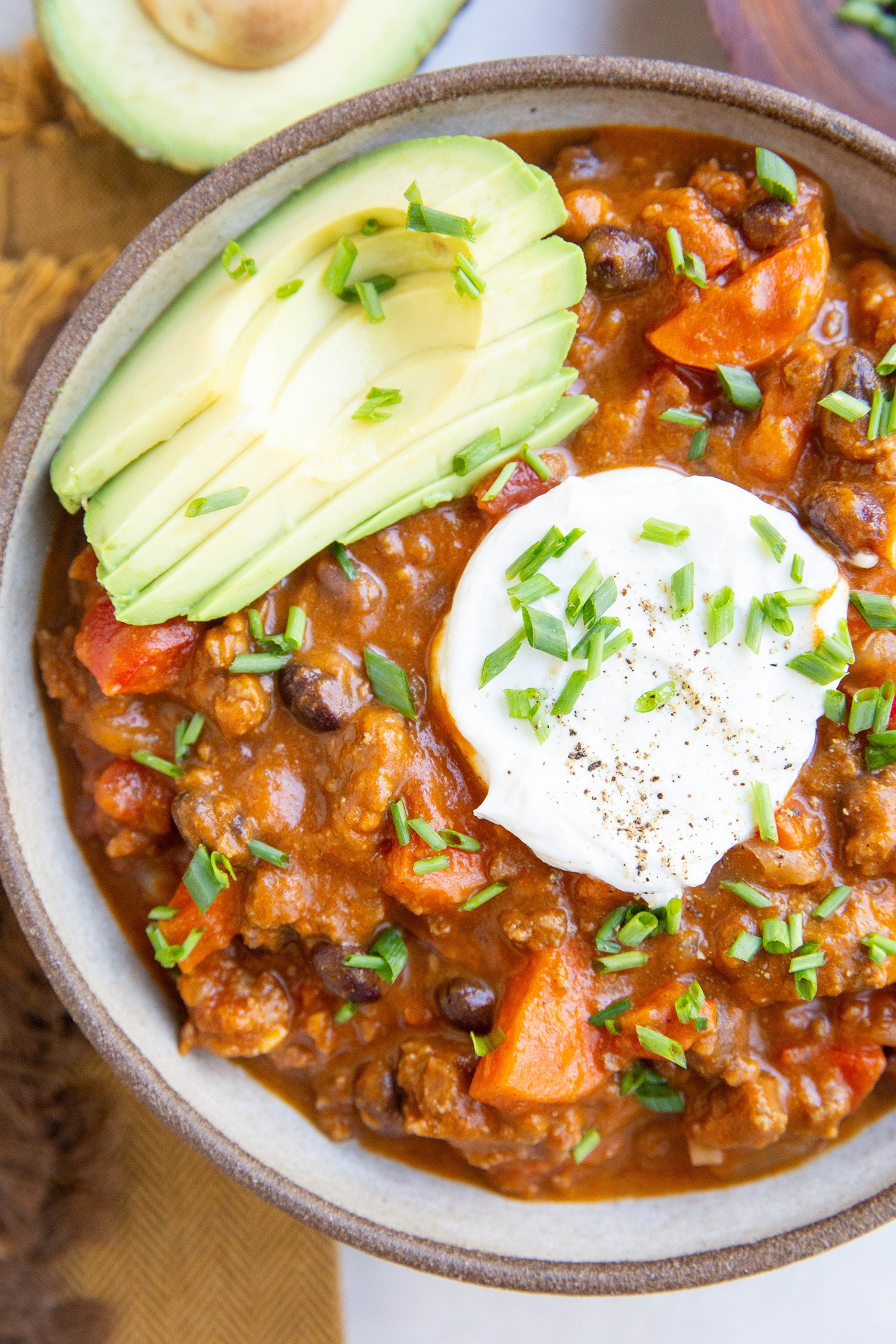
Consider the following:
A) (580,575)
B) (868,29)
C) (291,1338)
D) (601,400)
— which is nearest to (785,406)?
(601,400)

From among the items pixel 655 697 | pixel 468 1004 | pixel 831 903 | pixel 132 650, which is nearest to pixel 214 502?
pixel 132 650

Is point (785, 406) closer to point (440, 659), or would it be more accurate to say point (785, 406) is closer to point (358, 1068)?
point (440, 659)

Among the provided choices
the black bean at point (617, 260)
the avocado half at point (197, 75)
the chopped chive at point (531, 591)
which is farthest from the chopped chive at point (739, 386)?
the avocado half at point (197, 75)

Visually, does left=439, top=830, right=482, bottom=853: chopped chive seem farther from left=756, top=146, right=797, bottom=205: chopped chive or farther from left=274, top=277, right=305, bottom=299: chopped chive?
left=756, top=146, right=797, bottom=205: chopped chive

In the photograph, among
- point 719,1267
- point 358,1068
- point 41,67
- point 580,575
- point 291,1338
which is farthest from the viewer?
point 291,1338

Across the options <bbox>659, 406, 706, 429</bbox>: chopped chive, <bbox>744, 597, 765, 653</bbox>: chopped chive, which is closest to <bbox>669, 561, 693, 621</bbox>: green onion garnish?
<bbox>744, 597, 765, 653</bbox>: chopped chive

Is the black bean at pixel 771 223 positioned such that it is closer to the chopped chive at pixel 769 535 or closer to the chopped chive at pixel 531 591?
the chopped chive at pixel 769 535
